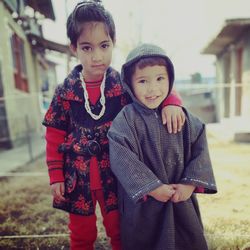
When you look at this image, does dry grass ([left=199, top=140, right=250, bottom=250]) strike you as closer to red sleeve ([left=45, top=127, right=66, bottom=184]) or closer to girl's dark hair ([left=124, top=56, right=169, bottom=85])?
red sleeve ([left=45, top=127, right=66, bottom=184])

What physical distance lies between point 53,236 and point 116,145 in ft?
3.52

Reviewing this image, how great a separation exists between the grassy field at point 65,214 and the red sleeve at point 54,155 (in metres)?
0.64

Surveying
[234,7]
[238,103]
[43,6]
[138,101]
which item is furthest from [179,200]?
[238,103]

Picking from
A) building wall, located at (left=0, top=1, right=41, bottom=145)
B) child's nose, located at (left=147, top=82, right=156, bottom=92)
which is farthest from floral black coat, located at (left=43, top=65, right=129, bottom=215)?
building wall, located at (left=0, top=1, right=41, bottom=145)

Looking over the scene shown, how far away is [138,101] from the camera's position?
56.2 inches

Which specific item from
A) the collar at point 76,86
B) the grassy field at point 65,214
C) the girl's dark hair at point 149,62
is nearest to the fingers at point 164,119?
the girl's dark hair at point 149,62

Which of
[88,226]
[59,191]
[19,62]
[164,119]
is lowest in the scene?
[88,226]

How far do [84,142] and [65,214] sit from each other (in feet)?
3.82

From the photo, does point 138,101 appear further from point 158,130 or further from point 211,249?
point 211,249

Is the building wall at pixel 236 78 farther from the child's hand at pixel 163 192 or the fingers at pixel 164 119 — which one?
the child's hand at pixel 163 192

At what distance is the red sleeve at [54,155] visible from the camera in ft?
5.20

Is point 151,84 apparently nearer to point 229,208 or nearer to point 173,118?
point 173,118

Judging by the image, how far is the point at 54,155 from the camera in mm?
1611

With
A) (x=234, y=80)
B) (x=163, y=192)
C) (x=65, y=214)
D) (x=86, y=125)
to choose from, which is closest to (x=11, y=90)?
(x=65, y=214)
